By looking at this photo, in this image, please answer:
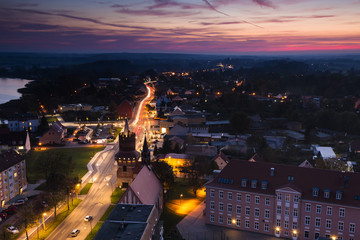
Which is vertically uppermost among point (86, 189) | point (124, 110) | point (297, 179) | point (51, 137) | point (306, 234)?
point (297, 179)

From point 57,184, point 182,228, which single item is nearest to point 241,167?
point 182,228

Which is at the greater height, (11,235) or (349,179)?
(349,179)

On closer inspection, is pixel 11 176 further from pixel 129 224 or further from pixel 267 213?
pixel 267 213

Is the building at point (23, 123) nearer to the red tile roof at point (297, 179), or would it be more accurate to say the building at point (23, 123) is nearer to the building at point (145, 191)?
the building at point (145, 191)

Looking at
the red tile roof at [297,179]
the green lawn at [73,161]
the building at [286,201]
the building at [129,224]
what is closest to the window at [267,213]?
the building at [286,201]

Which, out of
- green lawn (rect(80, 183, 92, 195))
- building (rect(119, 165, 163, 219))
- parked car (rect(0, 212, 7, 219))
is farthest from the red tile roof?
parked car (rect(0, 212, 7, 219))

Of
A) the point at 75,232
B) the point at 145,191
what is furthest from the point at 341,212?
the point at 75,232

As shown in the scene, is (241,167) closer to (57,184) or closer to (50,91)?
(57,184)

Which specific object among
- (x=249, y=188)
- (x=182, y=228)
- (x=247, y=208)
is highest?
(x=249, y=188)
